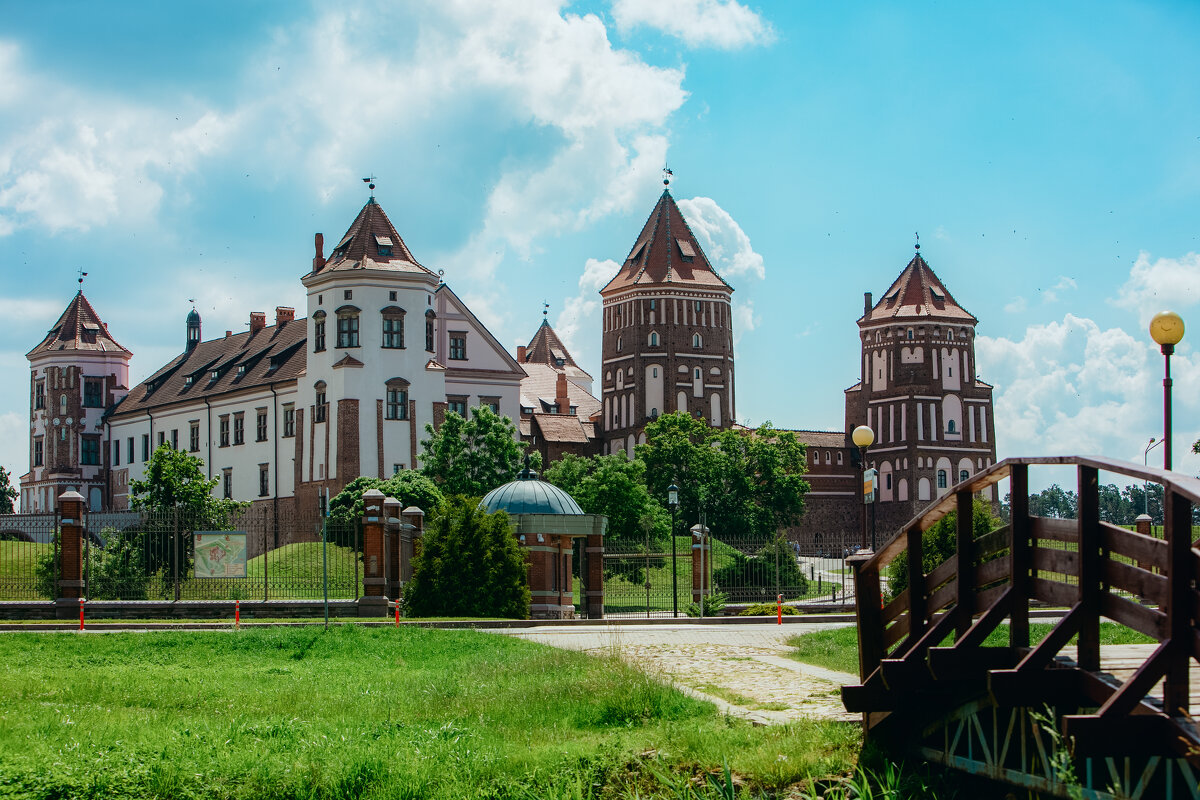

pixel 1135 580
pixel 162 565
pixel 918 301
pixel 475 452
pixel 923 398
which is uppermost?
pixel 918 301

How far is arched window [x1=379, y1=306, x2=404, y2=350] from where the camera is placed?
64938 millimetres

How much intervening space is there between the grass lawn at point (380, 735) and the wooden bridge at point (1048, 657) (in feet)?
3.42

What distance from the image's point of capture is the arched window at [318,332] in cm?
6606

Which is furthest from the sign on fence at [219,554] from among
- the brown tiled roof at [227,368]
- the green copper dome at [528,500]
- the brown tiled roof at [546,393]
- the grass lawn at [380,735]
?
the brown tiled roof at [546,393]

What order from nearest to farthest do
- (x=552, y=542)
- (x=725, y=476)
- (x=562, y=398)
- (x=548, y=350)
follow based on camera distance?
(x=552, y=542) → (x=725, y=476) → (x=562, y=398) → (x=548, y=350)

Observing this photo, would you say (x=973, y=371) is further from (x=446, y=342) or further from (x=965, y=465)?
(x=446, y=342)

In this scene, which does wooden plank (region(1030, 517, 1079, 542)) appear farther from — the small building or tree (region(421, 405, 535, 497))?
tree (region(421, 405, 535, 497))

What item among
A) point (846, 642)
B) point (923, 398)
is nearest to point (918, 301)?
point (923, 398)

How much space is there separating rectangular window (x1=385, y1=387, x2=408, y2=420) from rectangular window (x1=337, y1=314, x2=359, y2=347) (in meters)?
2.91

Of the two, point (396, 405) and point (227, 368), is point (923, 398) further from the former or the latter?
point (227, 368)

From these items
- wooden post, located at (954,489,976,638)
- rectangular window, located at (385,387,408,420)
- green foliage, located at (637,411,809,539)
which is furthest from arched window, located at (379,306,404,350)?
wooden post, located at (954,489,976,638)

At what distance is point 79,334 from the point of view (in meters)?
88.1

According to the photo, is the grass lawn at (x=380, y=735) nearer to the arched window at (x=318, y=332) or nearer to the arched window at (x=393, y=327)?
the arched window at (x=393, y=327)

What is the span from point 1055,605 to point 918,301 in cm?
8996
